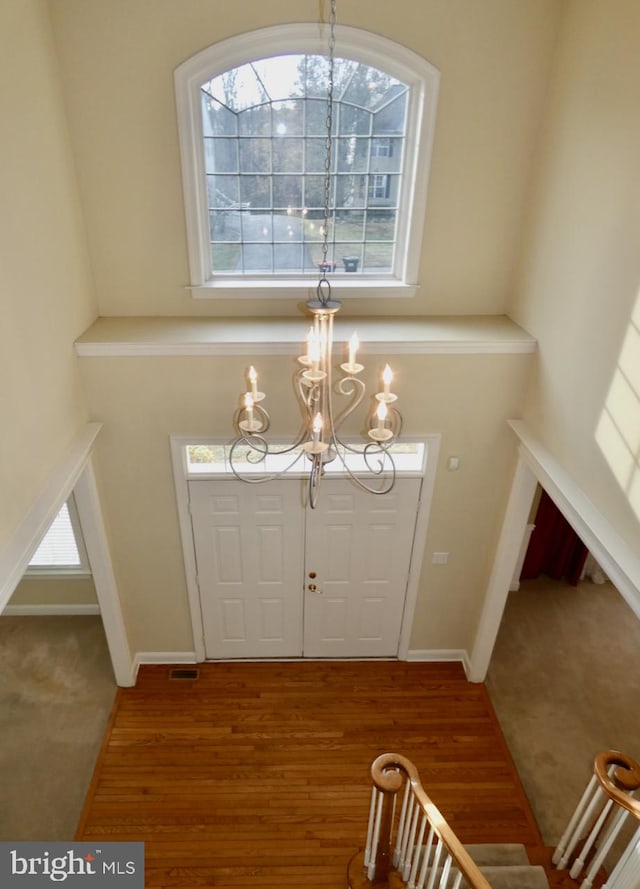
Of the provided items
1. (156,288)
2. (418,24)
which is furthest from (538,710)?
(418,24)

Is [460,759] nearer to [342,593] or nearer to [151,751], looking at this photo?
[342,593]

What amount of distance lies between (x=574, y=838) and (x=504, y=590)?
178 centimetres

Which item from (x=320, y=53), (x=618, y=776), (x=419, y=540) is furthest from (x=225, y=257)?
(x=618, y=776)

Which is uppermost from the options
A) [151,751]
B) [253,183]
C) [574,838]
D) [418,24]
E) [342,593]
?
[418,24]

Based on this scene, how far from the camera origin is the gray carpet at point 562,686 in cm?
467

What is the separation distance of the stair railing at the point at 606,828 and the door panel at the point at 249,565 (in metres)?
2.61

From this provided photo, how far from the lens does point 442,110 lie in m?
3.83

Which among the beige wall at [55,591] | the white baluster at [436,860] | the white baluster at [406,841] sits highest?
the white baluster at [436,860]

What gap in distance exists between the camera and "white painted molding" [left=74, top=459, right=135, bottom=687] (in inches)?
169

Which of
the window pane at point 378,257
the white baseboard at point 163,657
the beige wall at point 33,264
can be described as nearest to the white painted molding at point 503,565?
the window pane at point 378,257

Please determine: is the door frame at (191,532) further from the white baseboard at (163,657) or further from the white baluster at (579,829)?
the white baluster at (579,829)

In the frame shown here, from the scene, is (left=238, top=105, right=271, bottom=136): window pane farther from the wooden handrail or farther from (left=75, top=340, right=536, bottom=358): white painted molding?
the wooden handrail

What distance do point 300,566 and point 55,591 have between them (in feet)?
9.08

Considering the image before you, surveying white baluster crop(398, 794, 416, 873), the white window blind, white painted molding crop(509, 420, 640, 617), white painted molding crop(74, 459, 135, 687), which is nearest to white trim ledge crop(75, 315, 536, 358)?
white painted molding crop(509, 420, 640, 617)
